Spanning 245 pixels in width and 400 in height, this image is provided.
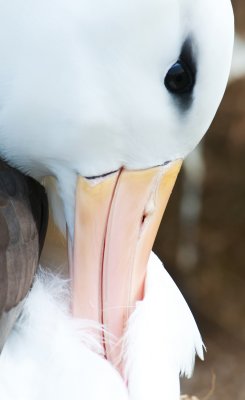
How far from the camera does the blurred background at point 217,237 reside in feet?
7.30

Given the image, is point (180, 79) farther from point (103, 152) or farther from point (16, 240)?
point (16, 240)

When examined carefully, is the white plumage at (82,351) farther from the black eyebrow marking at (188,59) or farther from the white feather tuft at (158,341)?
the black eyebrow marking at (188,59)

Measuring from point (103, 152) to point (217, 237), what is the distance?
145 cm

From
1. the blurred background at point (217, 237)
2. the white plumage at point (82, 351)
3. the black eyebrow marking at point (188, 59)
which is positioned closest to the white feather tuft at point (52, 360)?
the white plumage at point (82, 351)

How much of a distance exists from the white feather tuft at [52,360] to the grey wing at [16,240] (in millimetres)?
41

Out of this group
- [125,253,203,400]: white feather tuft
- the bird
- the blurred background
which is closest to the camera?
the bird

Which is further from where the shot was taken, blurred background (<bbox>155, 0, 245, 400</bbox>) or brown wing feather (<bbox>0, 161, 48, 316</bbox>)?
blurred background (<bbox>155, 0, 245, 400</bbox>)

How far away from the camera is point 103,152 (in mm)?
907

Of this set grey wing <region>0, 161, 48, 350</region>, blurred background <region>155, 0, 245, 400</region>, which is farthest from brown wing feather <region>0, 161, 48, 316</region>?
blurred background <region>155, 0, 245, 400</region>

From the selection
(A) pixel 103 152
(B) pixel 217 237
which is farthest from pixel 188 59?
(B) pixel 217 237

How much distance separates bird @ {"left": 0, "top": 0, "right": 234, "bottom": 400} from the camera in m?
0.86

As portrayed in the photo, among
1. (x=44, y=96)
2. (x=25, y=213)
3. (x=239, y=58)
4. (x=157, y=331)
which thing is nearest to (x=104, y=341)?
(x=157, y=331)

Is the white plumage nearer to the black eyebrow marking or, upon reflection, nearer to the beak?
the beak

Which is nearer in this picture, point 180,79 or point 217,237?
point 180,79
